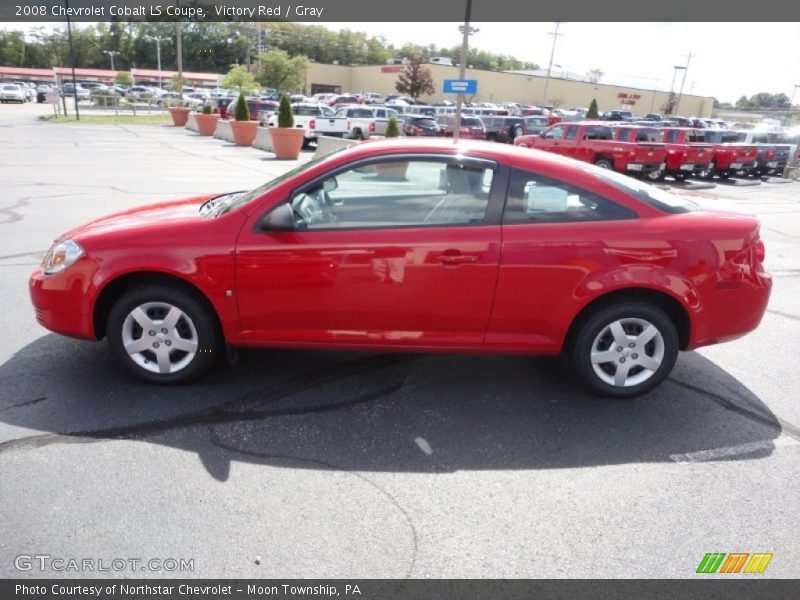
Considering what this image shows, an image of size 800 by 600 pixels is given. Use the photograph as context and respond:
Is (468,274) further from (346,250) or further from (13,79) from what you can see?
(13,79)

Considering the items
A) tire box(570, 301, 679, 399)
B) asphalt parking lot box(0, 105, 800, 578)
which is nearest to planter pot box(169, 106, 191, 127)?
asphalt parking lot box(0, 105, 800, 578)

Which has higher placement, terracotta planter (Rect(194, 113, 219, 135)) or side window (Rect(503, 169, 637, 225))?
side window (Rect(503, 169, 637, 225))

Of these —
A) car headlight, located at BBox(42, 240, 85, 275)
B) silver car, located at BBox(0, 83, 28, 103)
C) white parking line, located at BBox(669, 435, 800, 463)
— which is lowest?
silver car, located at BBox(0, 83, 28, 103)

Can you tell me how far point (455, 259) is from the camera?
374cm

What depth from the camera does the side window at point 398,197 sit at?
384 cm

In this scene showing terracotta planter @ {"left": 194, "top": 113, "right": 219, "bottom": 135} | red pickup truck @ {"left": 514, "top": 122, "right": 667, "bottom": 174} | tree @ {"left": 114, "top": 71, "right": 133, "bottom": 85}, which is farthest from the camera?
tree @ {"left": 114, "top": 71, "right": 133, "bottom": 85}

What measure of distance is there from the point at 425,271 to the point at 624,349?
1.40m

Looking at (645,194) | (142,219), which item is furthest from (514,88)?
(142,219)

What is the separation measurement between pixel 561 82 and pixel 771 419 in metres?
84.6

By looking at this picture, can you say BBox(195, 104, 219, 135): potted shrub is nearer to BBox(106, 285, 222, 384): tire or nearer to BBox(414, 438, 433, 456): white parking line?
BBox(106, 285, 222, 384): tire

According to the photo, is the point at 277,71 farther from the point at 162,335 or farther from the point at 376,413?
the point at 376,413

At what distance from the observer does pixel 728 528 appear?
2.89 meters

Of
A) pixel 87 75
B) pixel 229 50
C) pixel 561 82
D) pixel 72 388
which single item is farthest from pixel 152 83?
pixel 72 388

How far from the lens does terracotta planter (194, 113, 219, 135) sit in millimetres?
27906
